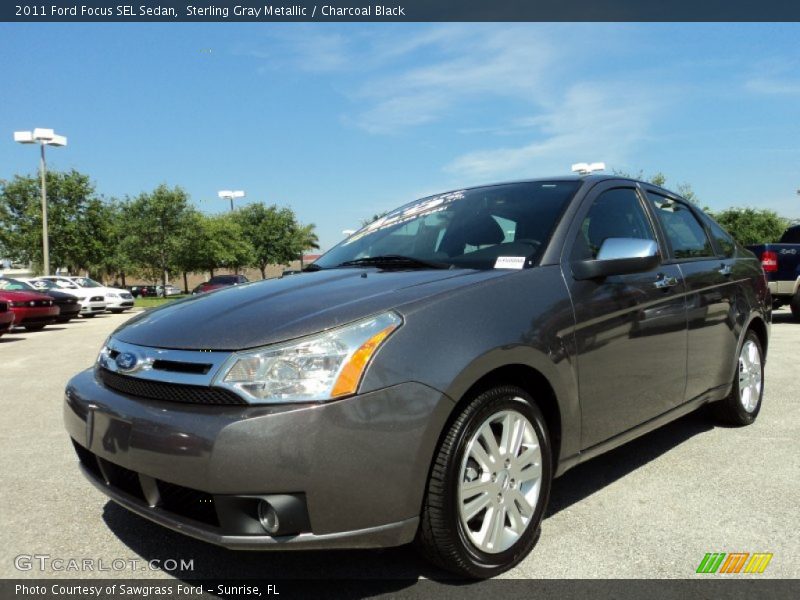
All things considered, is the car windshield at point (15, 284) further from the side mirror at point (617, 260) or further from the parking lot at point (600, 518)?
the side mirror at point (617, 260)


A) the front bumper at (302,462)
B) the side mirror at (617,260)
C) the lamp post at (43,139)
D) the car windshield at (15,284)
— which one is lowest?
the front bumper at (302,462)

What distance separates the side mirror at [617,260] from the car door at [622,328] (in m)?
0.04

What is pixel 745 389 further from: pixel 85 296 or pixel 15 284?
pixel 85 296

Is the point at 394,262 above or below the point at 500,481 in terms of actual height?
above

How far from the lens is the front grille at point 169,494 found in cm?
211

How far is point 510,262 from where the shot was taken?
2801 millimetres

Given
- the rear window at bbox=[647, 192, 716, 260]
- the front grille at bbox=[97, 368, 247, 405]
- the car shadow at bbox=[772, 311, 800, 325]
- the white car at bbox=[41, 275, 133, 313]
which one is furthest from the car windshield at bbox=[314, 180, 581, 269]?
the white car at bbox=[41, 275, 133, 313]

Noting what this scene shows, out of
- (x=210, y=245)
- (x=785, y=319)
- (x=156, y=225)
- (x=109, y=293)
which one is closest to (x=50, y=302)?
(x=109, y=293)

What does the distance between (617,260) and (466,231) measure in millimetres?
794

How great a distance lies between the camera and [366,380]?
2.04 m

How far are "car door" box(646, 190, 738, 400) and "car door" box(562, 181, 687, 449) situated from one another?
15 centimetres

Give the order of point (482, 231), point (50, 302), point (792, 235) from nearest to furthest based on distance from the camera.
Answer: point (482, 231), point (792, 235), point (50, 302)

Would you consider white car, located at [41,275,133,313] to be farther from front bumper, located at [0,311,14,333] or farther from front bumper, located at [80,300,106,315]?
front bumper, located at [0,311,14,333]

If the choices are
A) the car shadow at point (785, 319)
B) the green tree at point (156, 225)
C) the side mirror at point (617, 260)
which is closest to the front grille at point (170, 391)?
the side mirror at point (617, 260)
